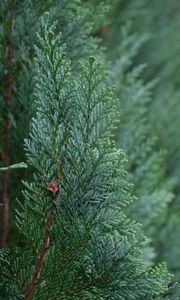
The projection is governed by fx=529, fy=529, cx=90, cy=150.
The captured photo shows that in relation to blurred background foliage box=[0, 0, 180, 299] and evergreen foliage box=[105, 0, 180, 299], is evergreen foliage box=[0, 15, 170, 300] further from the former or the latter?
evergreen foliage box=[105, 0, 180, 299]

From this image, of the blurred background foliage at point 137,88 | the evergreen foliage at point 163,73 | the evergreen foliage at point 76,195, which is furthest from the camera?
the evergreen foliage at point 163,73

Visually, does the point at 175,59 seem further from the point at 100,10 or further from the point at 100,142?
the point at 100,142

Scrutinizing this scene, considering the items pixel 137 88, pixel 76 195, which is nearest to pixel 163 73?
pixel 137 88

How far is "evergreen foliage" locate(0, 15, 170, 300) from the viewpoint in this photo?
1.23m

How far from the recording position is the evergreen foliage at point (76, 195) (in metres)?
1.23

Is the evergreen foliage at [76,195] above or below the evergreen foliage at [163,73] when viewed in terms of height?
below

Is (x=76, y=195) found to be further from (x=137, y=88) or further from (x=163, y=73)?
(x=163, y=73)

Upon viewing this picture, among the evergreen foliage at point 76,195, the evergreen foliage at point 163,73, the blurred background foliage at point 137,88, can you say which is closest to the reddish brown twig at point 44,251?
the evergreen foliage at point 76,195

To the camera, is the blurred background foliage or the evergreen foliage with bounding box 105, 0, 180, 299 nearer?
Answer: the blurred background foliage

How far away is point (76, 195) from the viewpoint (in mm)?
1242

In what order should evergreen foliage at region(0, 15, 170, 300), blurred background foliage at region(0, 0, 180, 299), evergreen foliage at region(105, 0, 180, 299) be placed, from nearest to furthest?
evergreen foliage at region(0, 15, 170, 300)
blurred background foliage at region(0, 0, 180, 299)
evergreen foliage at region(105, 0, 180, 299)

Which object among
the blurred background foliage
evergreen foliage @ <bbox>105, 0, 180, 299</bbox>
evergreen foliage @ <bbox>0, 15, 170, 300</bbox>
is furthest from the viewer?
evergreen foliage @ <bbox>105, 0, 180, 299</bbox>

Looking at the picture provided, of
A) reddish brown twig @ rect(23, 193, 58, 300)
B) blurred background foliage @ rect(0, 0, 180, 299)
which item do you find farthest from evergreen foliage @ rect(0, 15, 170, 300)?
blurred background foliage @ rect(0, 0, 180, 299)

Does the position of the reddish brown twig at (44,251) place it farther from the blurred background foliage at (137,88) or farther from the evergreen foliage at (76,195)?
the blurred background foliage at (137,88)
